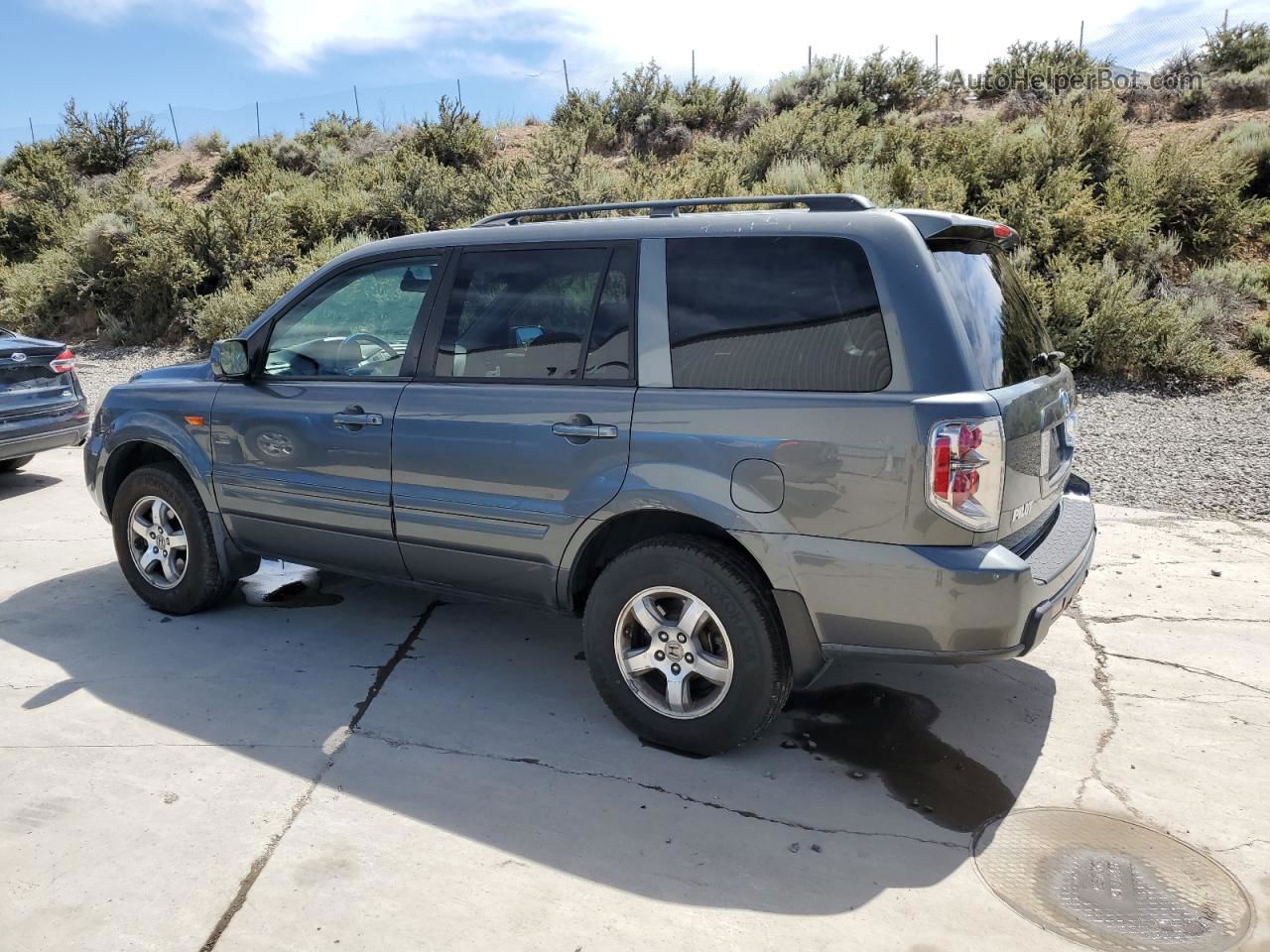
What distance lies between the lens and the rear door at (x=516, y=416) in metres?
3.71

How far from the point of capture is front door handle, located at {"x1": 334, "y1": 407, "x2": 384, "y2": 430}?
13.9 feet

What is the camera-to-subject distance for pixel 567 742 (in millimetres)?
3811

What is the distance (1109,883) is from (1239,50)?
22635 mm

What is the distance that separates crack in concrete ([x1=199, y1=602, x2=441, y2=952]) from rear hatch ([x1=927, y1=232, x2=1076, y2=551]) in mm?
2458

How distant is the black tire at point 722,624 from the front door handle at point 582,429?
1.45ft

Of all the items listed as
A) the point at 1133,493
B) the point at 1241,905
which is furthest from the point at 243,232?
the point at 1241,905

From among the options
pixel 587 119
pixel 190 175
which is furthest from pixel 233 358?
pixel 190 175

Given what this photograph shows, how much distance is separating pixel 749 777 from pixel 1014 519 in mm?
1301

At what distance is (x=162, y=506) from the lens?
5098mm

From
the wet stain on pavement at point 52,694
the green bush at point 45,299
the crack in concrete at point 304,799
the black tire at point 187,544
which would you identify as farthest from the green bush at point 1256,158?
the green bush at point 45,299

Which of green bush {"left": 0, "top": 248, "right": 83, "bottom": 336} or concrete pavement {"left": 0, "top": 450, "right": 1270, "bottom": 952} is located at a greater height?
green bush {"left": 0, "top": 248, "right": 83, "bottom": 336}

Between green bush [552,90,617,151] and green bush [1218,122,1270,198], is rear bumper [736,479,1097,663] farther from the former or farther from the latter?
green bush [552,90,617,151]

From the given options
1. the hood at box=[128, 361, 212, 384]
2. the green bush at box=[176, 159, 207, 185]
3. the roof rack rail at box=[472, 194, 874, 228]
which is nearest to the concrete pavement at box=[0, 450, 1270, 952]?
the hood at box=[128, 361, 212, 384]

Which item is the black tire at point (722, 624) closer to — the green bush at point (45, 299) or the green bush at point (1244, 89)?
the green bush at point (45, 299)
